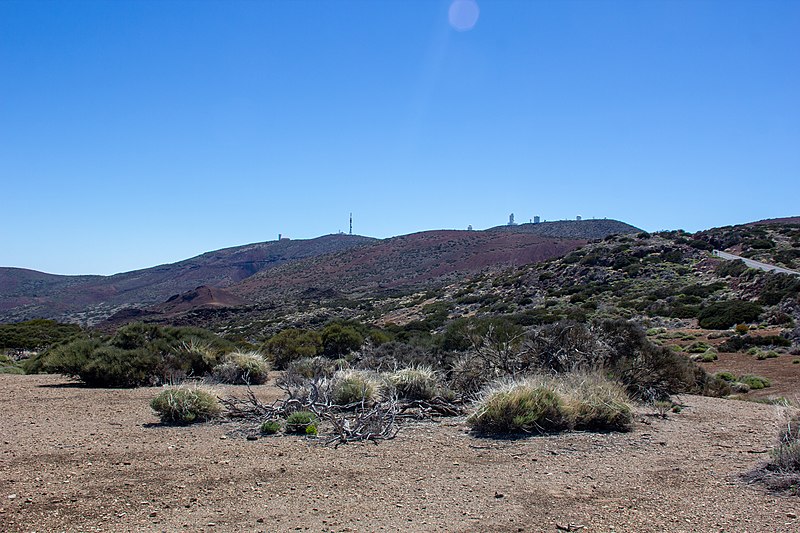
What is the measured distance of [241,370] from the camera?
49.4 feet

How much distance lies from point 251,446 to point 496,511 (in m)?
3.71

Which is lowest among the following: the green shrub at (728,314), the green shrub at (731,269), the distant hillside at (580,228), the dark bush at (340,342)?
the dark bush at (340,342)

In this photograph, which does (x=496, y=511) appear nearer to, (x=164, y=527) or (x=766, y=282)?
(x=164, y=527)

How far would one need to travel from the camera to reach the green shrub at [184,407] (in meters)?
9.33

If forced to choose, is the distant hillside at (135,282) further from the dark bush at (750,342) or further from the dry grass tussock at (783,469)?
the dry grass tussock at (783,469)

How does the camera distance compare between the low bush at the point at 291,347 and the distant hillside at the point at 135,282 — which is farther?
the distant hillside at the point at 135,282

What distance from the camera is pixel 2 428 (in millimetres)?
8523

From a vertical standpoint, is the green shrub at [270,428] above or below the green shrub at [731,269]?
below

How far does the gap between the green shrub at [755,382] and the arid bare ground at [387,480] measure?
222 inches

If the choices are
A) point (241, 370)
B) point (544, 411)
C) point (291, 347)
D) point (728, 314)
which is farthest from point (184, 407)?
point (728, 314)

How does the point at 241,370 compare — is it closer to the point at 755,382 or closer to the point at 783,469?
the point at 783,469

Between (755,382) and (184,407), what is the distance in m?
12.6

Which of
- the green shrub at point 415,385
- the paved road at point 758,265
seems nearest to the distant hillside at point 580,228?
the paved road at point 758,265

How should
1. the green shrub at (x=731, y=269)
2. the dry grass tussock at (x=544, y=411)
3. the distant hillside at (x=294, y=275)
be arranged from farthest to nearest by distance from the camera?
the distant hillside at (x=294, y=275) < the green shrub at (x=731, y=269) < the dry grass tussock at (x=544, y=411)
